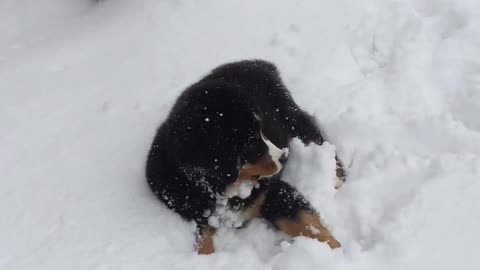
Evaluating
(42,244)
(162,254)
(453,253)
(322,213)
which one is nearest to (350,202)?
(322,213)

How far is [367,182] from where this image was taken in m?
3.64

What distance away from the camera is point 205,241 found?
135 inches

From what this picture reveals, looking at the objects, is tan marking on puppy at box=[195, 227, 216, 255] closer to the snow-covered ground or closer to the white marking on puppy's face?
the snow-covered ground

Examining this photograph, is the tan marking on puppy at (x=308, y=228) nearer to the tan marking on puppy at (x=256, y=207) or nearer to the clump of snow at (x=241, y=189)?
the tan marking on puppy at (x=256, y=207)

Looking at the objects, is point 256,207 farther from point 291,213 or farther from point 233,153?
point 233,153

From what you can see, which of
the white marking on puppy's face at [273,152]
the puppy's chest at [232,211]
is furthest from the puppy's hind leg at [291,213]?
the white marking on puppy's face at [273,152]

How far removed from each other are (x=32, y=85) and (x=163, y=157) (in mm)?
2386

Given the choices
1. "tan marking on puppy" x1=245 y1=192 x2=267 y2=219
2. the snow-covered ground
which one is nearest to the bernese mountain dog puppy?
"tan marking on puppy" x1=245 y1=192 x2=267 y2=219

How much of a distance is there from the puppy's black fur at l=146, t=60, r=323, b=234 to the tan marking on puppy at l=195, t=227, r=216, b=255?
6cm

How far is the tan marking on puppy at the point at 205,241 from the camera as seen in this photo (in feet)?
11.1

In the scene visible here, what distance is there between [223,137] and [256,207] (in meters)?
0.79

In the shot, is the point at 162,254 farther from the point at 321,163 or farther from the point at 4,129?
the point at 4,129

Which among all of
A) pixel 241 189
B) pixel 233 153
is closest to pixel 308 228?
pixel 241 189

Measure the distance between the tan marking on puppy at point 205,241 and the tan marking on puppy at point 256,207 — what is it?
0.24 meters
